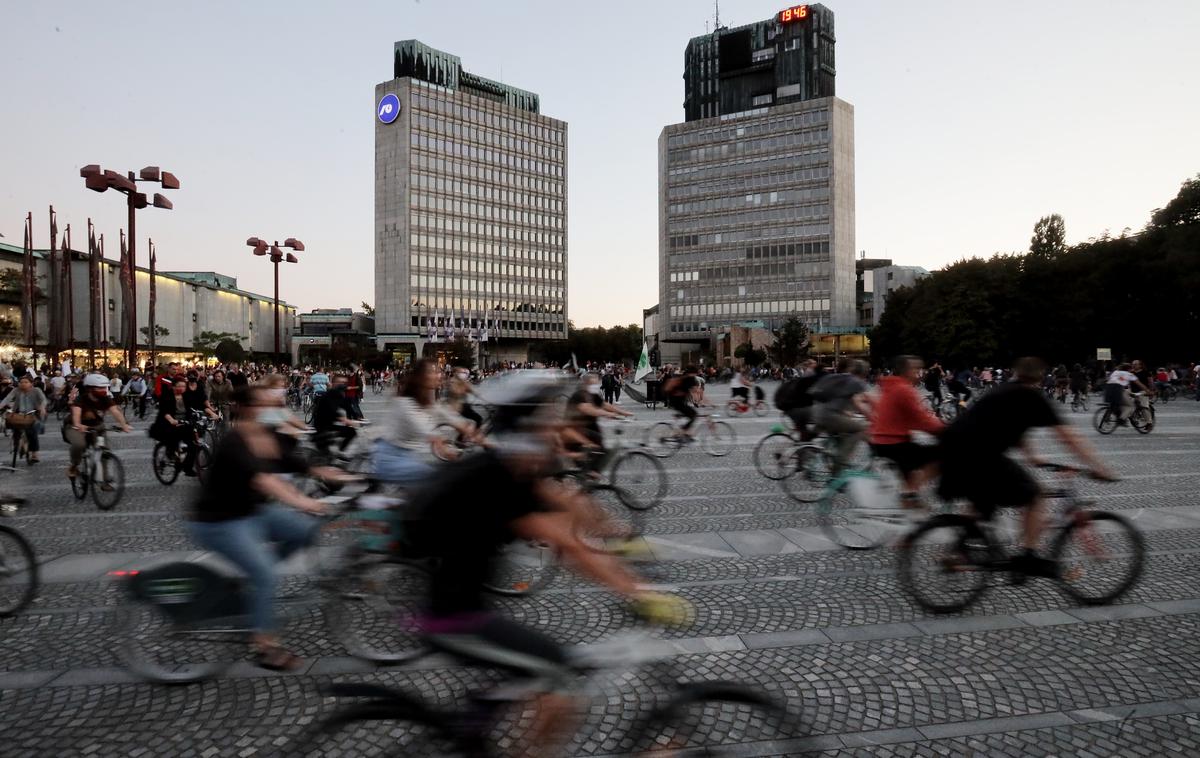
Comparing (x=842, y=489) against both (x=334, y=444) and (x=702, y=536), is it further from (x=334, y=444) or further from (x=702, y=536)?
(x=334, y=444)

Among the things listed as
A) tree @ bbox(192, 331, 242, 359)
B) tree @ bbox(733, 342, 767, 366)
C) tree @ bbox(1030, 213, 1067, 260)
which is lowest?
tree @ bbox(733, 342, 767, 366)

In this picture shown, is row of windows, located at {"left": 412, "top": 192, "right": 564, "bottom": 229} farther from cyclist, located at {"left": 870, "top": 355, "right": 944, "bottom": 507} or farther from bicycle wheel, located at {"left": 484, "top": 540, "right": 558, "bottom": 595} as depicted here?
cyclist, located at {"left": 870, "top": 355, "right": 944, "bottom": 507}

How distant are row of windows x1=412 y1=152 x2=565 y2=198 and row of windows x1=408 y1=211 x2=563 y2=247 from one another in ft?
23.6

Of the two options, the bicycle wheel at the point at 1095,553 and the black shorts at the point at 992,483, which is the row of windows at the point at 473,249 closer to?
the black shorts at the point at 992,483

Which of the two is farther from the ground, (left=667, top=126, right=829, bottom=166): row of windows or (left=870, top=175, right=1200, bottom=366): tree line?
(left=667, top=126, right=829, bottom=166): row of windows

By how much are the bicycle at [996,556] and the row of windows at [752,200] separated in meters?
111

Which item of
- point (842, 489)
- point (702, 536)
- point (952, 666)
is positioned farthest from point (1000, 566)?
point (702, 536)

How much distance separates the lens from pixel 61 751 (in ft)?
10.6

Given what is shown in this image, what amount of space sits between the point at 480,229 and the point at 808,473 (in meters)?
117

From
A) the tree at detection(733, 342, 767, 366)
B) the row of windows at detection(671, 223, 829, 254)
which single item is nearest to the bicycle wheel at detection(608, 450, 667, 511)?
the tree at detection(733, 342, 767, 366)

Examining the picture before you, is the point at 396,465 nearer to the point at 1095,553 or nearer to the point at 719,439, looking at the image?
the point at 1095,553

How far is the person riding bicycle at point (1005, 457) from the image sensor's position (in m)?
4.76

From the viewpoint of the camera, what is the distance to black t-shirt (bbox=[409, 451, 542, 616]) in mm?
2504

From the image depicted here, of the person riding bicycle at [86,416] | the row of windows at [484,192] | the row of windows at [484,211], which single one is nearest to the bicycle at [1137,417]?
the person riding bicycle at [86,416]
